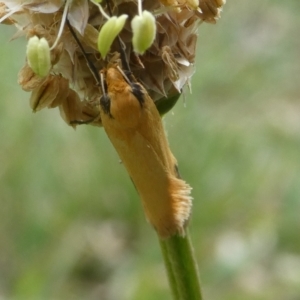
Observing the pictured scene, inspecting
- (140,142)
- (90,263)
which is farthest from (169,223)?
(90,263)

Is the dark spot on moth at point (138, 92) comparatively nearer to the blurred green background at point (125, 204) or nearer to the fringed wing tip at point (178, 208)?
the fringed wing tip at point (178, 208)

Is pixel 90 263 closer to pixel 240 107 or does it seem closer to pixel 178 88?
pixel 240 107

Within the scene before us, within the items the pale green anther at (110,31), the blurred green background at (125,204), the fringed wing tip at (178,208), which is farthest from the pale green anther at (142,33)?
the blurred green background at (125,204)

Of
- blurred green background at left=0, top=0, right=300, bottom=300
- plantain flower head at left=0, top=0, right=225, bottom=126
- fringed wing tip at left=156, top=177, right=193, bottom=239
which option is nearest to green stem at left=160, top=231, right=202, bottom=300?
fringed wing tip at left=156, top=177, right=193, bottom=239

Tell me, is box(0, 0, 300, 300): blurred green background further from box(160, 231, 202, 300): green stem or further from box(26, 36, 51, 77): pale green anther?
box(26, 36, 51, 77): pale green anther

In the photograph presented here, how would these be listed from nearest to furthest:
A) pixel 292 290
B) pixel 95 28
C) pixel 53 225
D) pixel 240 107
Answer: pixel 95 28 < pixel 292 290 < pixel 53 225 < pixel 240 107

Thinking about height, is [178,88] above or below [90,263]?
above
